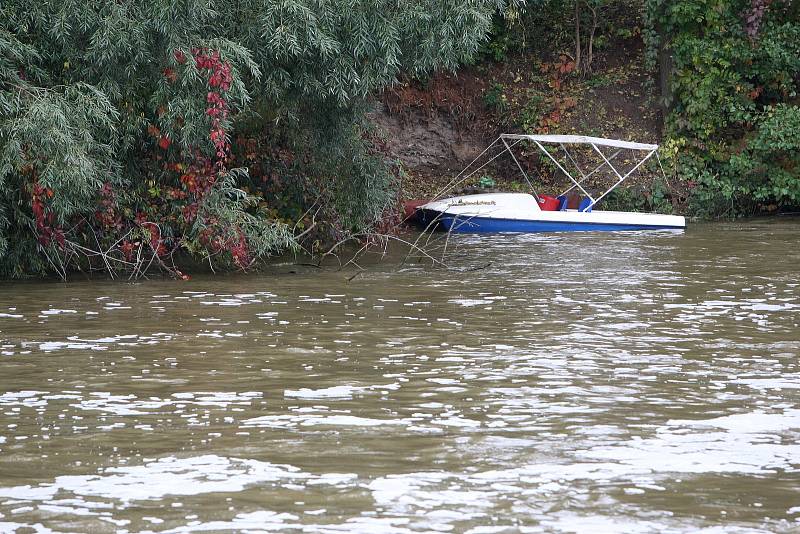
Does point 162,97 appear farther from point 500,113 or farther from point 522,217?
point 500,113

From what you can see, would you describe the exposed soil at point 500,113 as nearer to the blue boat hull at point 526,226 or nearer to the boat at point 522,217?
the boat at point 522,217

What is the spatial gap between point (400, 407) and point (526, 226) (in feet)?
43.3

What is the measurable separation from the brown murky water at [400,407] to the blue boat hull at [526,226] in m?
6.89

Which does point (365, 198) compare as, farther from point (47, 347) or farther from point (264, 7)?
point (47, 347)

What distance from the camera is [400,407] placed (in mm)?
7625

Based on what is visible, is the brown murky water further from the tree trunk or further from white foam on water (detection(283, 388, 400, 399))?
the tree trunk

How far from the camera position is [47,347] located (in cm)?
974

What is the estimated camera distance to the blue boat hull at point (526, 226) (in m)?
20.5

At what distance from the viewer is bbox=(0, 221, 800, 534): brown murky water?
5.67 metres

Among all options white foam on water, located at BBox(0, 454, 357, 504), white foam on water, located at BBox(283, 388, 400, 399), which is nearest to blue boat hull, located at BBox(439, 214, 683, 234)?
white foam on water, located at BBox(283, 388, 400, 399)

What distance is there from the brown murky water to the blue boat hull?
6894 mm

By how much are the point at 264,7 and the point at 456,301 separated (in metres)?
3.74

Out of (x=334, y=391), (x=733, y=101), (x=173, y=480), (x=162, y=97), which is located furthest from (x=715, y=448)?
(x=733, y=101)

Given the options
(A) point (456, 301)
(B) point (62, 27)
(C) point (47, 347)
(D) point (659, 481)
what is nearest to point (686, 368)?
(D) point (659, 481)
